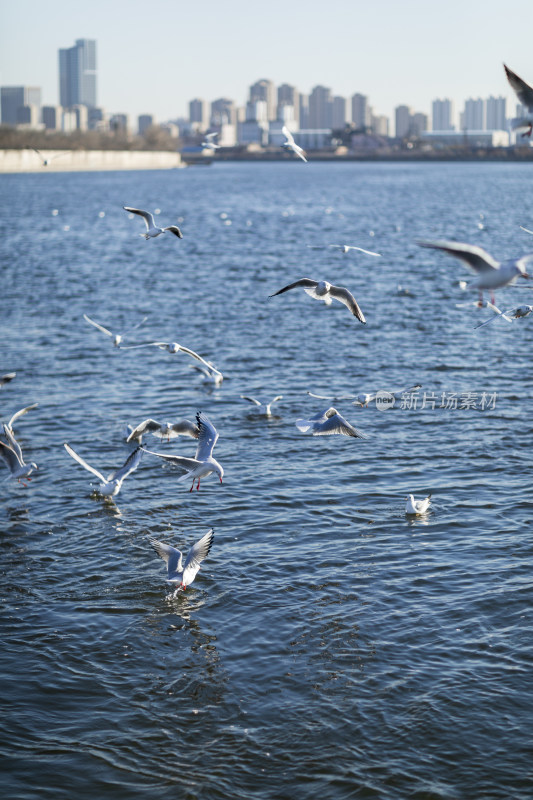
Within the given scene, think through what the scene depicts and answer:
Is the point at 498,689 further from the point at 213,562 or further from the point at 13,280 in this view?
the point at 13,280

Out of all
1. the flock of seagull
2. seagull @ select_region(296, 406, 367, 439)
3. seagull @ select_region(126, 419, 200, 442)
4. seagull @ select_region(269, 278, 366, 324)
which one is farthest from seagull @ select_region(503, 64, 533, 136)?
seagull @ select_region(126, 419, 200, 442)

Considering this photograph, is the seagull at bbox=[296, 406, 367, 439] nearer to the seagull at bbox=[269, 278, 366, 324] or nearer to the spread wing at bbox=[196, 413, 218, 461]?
the seagull at bbox=[269, 278, 366, 324]

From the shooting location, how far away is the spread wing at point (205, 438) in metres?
14.1

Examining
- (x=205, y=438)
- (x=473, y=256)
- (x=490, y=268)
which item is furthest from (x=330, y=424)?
(x=473, y=256)

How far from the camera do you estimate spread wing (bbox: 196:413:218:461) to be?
46.4 ft

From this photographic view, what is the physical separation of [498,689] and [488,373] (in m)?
15.6

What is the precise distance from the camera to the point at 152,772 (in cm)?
1038

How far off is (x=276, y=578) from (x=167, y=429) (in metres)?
4.15

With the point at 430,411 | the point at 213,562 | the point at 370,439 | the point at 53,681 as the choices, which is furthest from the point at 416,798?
the point at 430,411

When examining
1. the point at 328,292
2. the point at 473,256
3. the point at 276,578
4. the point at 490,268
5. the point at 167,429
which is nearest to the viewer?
the point at 473,256

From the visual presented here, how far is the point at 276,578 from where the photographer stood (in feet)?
48.1

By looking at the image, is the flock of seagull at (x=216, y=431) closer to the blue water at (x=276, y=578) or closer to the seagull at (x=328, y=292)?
the seagull at (x=328, y=292)

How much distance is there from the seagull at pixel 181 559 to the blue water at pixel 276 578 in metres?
0.45

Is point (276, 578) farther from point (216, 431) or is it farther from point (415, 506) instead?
point (415, 506)
